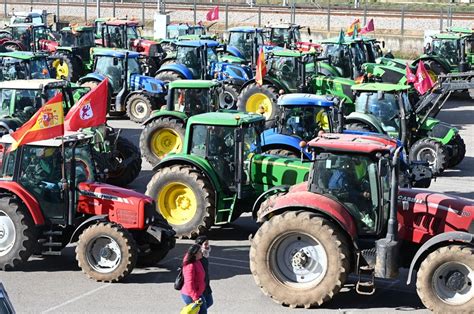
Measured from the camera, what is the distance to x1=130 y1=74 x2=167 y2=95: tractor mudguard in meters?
29.0

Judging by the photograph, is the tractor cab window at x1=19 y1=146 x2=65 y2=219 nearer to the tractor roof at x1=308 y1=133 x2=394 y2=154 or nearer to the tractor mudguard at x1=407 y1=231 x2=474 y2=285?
the tractor roof at x1=308 y1=133 x2=394 y2=154

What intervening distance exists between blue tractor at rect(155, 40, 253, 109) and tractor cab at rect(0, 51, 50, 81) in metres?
3.76

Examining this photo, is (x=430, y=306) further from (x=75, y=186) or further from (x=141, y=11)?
(x=141, y=11)

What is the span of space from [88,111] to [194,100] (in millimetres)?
7823

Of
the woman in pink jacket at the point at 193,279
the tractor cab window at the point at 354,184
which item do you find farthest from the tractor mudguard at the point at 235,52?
the woman in pink jacket at the point at 193,279

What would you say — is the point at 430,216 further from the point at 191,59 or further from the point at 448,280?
the point at 191,59

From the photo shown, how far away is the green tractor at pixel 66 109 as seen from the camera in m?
20.2

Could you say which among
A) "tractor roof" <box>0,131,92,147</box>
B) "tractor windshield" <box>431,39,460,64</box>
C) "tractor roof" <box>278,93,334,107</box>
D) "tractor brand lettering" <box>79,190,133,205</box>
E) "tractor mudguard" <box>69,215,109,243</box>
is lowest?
"tractor mudguard" <box>69,215,109,243</box>

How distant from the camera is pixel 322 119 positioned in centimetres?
2027

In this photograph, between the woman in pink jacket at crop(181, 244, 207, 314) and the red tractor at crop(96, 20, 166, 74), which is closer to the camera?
the woman in pink jacket at crop(181, 244, 207, 314)

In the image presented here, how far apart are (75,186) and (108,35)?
83.7 ft

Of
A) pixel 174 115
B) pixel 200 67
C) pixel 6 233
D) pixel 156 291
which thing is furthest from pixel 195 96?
pixel 156 291

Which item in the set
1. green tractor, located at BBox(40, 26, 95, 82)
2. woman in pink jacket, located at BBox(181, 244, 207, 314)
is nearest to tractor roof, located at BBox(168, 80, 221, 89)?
woman in pink jacket, located at BBox(181, 244, 207, 314)

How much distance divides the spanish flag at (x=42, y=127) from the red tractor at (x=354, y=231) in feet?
10.5
